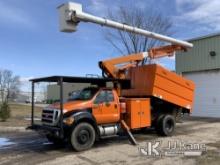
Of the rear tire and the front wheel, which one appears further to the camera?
the rear tire

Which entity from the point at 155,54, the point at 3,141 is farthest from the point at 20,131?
the point at 155,54

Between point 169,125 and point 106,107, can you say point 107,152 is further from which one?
point 169,125

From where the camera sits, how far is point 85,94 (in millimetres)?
12070

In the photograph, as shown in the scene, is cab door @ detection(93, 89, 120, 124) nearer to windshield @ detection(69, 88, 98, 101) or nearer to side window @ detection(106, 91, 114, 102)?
side window @ detection(106, 91, 114, 102)

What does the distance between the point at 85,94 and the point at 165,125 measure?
4.04 m

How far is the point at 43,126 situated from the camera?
37.4 ft

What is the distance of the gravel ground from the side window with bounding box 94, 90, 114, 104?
158cm

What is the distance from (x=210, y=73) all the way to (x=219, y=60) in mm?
1288

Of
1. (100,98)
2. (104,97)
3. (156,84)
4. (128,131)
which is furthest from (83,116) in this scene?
(156,84)

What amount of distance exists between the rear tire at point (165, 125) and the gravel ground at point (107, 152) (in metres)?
0.32

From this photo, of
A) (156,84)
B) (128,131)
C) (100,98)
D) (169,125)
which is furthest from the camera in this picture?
(169,125)

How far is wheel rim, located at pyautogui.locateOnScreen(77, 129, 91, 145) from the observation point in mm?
10992

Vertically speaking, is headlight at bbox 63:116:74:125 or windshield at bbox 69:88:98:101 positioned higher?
windshield at bbox 69:88:98:101

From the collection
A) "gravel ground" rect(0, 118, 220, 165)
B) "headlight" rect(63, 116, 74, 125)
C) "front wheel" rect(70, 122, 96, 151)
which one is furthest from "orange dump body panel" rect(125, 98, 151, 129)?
"headlight" rect(63, 116, 74, 125)
